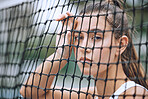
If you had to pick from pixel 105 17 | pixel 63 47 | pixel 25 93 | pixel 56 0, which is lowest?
pixel 25 93

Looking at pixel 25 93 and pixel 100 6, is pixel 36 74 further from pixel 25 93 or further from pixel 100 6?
pixel 100 6

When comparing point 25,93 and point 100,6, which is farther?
point 25,93

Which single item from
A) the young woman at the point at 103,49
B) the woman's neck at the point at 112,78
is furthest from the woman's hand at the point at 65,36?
the woman's neck at the point at 112,78

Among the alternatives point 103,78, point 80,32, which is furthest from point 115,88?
point 80,32

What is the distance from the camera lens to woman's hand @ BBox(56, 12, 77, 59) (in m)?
0.98

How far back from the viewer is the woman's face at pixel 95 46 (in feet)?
3.03

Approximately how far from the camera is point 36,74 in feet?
3.58

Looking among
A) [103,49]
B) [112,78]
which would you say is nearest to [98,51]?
[103,49]

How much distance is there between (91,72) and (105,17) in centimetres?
22

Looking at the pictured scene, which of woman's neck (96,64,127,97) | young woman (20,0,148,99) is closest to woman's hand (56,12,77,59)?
young woman (20,0,148,99)

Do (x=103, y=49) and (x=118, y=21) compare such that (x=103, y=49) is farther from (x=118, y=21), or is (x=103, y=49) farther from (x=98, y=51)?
(x=118, y=21)

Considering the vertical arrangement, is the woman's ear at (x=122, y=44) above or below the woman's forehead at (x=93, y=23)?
below

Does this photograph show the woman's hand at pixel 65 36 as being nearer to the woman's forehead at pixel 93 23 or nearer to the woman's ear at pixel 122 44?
the woman's forehead at pixel 93 23

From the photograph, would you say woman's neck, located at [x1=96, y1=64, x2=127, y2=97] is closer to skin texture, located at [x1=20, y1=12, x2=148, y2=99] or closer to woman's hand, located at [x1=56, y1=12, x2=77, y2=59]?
skin texture, located at [x1=20, y1=12, x2=148, y2=99]
